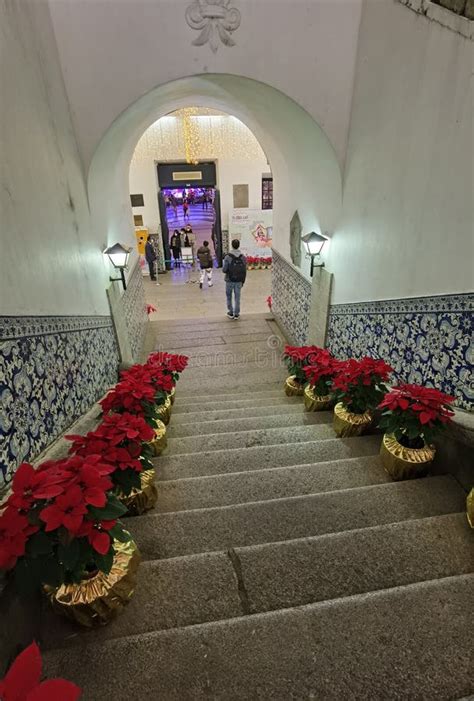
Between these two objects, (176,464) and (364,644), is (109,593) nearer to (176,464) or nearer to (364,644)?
(364,644)

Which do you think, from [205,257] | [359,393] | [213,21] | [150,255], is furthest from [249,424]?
[150,255]

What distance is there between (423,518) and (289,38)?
378cm

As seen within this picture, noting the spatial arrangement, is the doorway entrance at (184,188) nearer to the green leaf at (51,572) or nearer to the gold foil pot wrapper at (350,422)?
the gold foil pot wrapper at (350,422)

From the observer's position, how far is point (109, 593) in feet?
4.28

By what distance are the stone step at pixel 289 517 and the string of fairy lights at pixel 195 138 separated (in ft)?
33.8

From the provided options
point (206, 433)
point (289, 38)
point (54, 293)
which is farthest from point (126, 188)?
point (206, 433)

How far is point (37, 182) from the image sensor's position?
246cm

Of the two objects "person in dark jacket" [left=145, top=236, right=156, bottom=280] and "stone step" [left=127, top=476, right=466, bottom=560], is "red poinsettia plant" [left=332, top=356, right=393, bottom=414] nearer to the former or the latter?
"stone step" [left=127, top=476, right=466, bottom=560]

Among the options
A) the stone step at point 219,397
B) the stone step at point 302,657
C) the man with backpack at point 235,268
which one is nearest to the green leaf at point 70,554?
the stone step at point 302,657

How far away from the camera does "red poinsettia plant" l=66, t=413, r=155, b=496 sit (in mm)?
1597

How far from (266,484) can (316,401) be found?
A: 1.30 meters

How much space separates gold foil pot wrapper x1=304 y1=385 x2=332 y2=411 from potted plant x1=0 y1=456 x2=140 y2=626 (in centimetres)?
230

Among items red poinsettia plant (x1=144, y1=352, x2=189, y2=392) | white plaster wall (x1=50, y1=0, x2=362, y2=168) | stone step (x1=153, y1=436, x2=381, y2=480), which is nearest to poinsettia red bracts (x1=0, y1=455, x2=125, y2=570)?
stone step (x1=153, y1=436, x2=381, y2=480)

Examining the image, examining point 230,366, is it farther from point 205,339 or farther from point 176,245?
point 176,245
